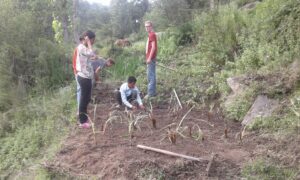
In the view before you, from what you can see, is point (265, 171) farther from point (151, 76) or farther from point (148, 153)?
point (151, 76)

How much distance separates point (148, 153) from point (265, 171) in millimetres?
1750

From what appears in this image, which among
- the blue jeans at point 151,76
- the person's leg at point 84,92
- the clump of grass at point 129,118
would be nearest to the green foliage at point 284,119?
the clump of grass at point 129,118

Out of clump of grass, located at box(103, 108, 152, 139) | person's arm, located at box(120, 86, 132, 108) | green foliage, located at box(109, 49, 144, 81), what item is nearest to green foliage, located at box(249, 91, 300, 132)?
clump of grass, located at box(103, 108, 152, 139)

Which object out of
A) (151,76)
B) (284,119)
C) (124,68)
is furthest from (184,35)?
(284,119)

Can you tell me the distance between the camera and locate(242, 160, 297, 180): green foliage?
5465 mm

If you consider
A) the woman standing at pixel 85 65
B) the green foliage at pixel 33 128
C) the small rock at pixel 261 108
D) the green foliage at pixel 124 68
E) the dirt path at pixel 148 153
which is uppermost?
the woman standing at pixel 85 65

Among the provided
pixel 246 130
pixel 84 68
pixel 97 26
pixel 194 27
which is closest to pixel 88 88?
pixel 84 68

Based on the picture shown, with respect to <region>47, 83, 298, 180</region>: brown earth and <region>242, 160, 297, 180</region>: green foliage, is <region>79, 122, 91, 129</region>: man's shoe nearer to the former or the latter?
<region>47, 83, 298, 180</region>: brown earth

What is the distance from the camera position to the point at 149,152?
648 cm

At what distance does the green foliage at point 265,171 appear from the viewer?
17.9 feet

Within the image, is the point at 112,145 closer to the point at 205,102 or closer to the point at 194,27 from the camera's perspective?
the point at 205,102

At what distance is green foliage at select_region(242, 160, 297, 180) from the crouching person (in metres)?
3.81

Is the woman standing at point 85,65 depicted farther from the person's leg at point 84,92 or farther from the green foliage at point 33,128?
the green foliage at point 33,128

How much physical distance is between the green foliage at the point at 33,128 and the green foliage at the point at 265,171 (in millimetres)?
4691
